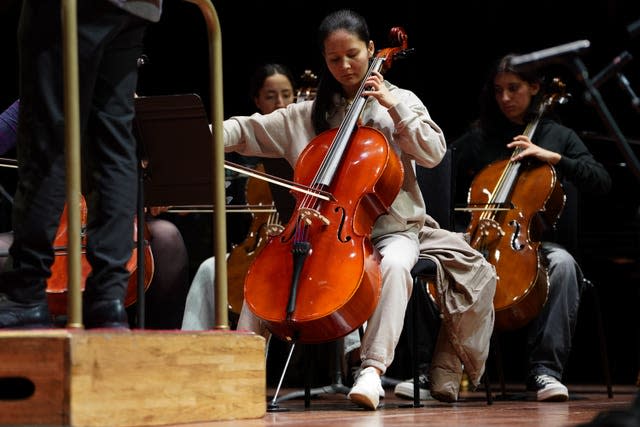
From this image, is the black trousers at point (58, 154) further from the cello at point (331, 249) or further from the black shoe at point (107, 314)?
the cello at point (331, 249)

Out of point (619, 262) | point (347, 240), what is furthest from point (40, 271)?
point (619, 262)

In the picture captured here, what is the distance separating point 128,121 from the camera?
2031 millimetres

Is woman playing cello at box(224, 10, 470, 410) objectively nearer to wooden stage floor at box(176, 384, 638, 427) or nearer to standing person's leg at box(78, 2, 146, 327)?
wooden stage floor at box(176, 384, 638, 427)

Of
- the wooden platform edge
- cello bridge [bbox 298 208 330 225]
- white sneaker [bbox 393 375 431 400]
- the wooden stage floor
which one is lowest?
white sneaker [bbox 393 375 431 400]

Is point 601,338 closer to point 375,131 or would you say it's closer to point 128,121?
point 375,131

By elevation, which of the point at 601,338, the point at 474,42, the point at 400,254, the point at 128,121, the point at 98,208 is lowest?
the point at 601,338

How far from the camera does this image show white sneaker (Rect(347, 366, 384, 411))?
2.59 metres

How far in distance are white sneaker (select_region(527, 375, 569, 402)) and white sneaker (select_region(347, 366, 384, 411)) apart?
0.78m

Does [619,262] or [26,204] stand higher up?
[26,204]

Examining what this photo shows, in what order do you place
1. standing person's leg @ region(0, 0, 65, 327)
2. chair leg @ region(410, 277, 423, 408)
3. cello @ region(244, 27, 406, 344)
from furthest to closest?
chair leg @ region(410, 277, 423, 408) < cello @ region(244, 27, 406, 344) < standing person's leg @ region(0, 0, 65, 327)

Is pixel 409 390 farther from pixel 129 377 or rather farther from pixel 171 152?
pixel 129 377

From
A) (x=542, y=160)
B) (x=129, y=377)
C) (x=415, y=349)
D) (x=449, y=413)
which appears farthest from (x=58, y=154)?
(x=542, y=160)

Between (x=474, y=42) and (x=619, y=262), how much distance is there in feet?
3.61

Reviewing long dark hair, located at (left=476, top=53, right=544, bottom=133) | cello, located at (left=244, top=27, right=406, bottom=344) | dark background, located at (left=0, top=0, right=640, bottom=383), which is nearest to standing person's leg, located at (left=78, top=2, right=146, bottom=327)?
cello, located at (left=244, top=27, right=406, bottom=344)
